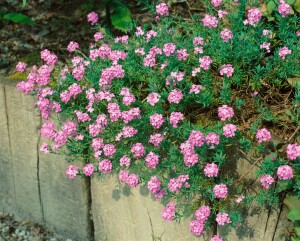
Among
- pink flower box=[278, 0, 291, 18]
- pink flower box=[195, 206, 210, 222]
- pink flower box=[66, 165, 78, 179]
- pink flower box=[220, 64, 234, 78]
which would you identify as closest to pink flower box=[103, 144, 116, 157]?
pink flower box=[66, 165, 78, 179]

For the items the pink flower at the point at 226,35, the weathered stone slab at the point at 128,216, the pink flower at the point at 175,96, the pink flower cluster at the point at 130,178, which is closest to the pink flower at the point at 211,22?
the pink flower at the point at 226,35

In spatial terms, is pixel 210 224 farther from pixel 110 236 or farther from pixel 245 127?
pixel 110 236

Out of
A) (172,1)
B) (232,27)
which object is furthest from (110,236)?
(172,1)

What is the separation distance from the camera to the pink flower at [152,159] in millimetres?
2600

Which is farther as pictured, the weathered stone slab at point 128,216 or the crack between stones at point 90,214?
the crack between stones at point 90,214

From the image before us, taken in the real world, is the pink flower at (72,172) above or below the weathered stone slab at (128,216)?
above

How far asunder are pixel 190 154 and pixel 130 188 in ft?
2.08

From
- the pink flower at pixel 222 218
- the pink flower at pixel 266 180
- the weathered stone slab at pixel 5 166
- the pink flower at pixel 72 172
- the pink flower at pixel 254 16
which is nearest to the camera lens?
the pink flower at pixel 266 180

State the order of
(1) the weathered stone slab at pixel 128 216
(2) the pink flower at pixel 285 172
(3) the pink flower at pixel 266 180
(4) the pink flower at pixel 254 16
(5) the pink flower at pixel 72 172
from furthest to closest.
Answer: (1) the weathered stone slab at pixel 128 216
(5) the pink flower at pixel 72 172
(4) the pink flower at pixel 254 16
(3) the pink flower at pixel 266 180
(2) the pink flower at pixel 285 172

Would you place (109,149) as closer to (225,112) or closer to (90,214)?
(225,112)

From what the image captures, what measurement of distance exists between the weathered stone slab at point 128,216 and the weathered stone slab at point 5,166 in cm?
59

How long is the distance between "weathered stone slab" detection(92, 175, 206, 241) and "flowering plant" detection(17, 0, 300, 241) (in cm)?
14

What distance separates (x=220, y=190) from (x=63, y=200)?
1.16m

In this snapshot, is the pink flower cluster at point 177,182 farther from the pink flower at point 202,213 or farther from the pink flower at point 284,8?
the pink flower at point 284,8
